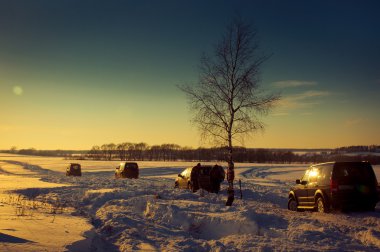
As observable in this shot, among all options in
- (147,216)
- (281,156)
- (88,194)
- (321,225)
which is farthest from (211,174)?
(281,156)

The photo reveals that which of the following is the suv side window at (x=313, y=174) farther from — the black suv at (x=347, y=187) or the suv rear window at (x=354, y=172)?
the suv rear window at (x=354, y=172)

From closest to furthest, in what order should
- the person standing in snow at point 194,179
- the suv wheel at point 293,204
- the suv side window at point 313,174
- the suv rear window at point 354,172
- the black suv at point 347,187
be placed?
the black suv at point 347,187 → the suv rear window at point 354,172 → the suv side window at point 313,174 → the suv wheel at point 293,204 → the person standing in snow at point 194,179

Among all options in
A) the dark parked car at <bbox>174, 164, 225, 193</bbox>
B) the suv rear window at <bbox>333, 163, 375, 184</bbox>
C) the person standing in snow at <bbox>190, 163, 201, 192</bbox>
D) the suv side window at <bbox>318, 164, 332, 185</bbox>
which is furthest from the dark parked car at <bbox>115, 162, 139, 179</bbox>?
the suv rear window at <bbox>333, 163, 375, 184</bbox>

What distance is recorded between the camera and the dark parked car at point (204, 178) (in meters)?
24.5

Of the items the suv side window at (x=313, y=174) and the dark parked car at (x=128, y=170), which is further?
the dark parked car at (x=128, y=170)

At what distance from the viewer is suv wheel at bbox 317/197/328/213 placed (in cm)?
1448

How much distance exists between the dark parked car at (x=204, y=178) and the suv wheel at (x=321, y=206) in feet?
32.9

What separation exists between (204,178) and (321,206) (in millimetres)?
10949

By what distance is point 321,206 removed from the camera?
1473 cm

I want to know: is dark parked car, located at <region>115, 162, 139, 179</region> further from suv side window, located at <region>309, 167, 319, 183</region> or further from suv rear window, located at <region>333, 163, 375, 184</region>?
suv rear window, located at <region>333, 163, 375, 184</region>

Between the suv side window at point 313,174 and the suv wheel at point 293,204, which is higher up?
the suv side window at point 313,174

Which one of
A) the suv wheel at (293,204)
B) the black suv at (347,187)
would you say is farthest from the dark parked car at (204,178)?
the black suv at (347,187)

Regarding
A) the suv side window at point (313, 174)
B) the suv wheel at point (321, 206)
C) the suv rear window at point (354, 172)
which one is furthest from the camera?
the suv side window at point (313, 174)

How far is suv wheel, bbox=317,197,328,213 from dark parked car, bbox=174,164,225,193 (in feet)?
32.9
